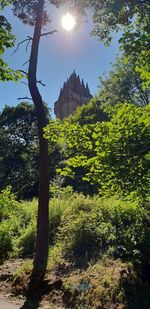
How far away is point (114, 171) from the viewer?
7.50m

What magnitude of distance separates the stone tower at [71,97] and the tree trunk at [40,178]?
241ft

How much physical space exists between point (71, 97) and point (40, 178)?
7921 centimetres

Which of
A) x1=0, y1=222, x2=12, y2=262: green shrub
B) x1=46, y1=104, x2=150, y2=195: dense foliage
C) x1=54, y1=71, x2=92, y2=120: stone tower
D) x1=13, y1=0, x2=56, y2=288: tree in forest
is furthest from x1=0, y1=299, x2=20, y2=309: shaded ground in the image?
x1=54, y1=71, x2=92, y2=120: stone tower

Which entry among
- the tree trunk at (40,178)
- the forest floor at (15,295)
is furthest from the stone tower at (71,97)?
the forest floor at (15,295)

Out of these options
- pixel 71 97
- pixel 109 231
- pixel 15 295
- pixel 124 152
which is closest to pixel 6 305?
pixel 15 295

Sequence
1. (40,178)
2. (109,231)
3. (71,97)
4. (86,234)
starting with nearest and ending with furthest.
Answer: (109,231), (86,234), (40,178), (71,97)

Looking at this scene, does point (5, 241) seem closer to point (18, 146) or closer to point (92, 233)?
point (92, 233)

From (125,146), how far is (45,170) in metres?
4.62

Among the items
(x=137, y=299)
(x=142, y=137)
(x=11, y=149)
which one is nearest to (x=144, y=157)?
(x=142, y=137)

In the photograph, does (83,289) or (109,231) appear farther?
(109,231)

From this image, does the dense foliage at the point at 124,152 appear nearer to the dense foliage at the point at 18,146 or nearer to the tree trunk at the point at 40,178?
the tree trunk at the point at 40,178

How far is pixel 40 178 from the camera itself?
452 inches

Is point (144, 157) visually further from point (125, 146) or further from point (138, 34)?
point (138, 34)

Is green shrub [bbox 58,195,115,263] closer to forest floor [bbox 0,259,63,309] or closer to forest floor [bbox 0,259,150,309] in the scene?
forest floor [bbox 0,259,150,309]
